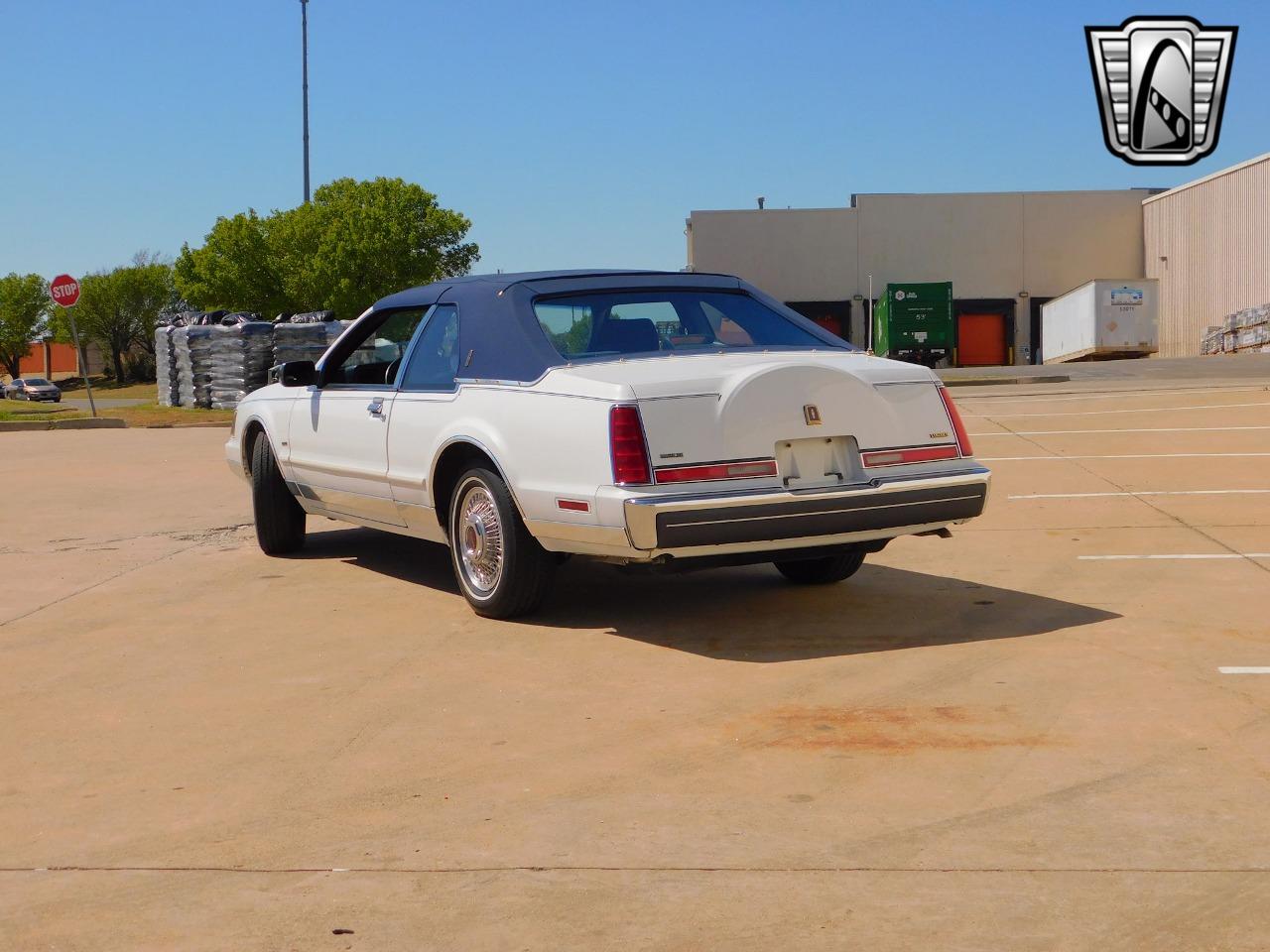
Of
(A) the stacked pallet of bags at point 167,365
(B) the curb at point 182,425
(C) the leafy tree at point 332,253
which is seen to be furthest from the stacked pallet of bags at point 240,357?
(C) the leafy tree at point 332,253

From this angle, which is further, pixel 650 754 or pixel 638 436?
pixel 638 436

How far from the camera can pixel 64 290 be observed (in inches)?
1063

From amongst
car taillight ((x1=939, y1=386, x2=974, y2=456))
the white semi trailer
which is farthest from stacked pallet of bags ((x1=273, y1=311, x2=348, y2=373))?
the white semi trailer

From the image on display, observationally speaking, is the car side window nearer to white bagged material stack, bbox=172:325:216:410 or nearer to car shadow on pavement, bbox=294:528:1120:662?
car shadow on pavement, bbox=294:528:1120:662

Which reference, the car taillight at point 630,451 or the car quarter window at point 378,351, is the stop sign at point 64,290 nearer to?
the car quarter window at point 378,351

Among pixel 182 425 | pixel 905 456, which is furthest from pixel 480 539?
pixel 182 425

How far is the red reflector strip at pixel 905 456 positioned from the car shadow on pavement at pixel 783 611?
28.3 inches

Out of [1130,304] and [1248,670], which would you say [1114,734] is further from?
[1130,304]

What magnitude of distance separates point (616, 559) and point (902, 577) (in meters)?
2.23

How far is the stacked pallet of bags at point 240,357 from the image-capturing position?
27625 mm

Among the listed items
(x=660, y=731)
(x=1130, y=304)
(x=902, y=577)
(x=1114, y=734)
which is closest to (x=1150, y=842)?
(x=1114, y=734)

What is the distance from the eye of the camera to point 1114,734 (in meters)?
4.68

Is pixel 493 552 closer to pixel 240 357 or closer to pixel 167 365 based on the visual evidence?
pixel 240 357

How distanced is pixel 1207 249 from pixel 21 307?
80087 millimetres
